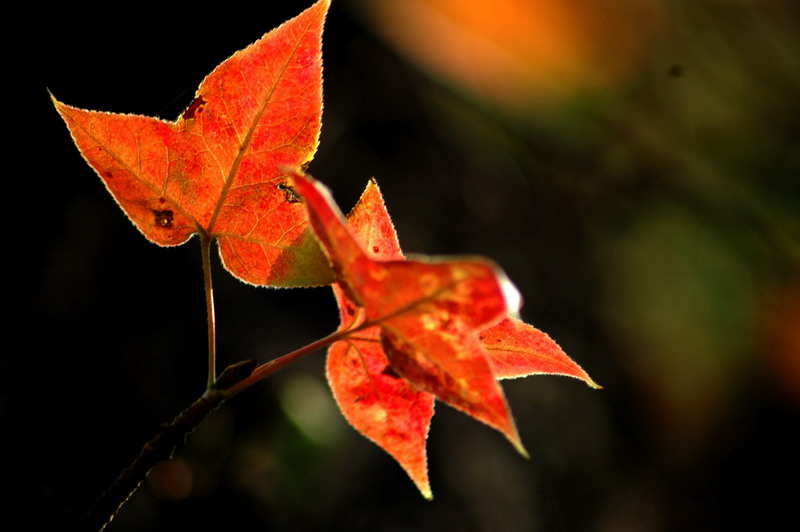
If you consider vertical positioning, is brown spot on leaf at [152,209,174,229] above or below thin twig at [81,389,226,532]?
above

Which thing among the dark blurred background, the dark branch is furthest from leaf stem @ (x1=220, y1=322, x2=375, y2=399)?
the dark blurred background

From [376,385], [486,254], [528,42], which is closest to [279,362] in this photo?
[376,385]

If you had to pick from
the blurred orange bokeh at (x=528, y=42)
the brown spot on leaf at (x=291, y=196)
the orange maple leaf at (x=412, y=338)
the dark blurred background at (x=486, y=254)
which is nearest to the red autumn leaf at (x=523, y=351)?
the orange maple leaf at (x=412, y=338)

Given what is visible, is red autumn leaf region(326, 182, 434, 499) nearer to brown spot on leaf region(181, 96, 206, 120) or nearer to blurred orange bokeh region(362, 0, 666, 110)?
brown spot on leaf region(181, 96, 206, 120)

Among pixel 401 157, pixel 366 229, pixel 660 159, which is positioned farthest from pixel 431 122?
pixel 366 229

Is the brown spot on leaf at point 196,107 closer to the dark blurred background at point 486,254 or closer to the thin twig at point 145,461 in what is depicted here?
the thin twig at point 145,461
